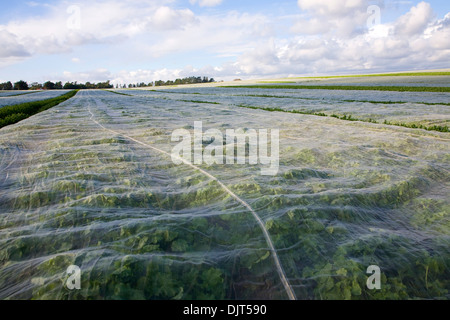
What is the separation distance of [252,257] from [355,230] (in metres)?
0.96

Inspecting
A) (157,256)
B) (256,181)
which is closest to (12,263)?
(157,256)

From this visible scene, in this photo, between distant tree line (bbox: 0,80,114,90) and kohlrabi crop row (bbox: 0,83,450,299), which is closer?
kohlrabi crop row (bbox: 0,83,450,299)

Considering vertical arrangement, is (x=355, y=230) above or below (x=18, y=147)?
below

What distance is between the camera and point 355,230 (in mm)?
2447

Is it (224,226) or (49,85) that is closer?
(224,226)

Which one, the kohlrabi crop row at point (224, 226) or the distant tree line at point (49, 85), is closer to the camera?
the kohlrabi crop row at point (224, 226)

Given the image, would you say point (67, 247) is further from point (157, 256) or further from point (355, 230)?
point (355, 230)

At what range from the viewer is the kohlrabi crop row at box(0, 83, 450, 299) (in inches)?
73.3

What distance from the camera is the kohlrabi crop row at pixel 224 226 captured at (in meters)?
1.86

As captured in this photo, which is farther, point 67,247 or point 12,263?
point 67,247

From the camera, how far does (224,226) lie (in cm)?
248

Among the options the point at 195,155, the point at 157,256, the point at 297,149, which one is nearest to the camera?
the point at 157,256
